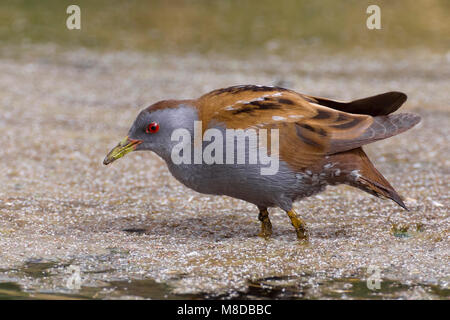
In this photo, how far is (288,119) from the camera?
5.90 meters

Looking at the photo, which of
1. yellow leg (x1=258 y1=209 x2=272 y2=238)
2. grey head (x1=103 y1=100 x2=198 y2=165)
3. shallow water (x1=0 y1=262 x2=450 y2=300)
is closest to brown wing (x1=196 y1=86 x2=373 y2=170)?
grey head (x1=103 y1=100 x2=198 y2=165)

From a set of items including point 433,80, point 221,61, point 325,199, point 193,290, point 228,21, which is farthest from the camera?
point 228,21

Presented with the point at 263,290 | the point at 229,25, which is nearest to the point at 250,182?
the point at 263,290

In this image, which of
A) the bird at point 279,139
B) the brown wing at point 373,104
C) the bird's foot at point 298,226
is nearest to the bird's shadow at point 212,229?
the bird's foot at point 298,226

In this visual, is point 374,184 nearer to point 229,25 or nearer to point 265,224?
point 265,224

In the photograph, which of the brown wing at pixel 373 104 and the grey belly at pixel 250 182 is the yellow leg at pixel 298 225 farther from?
the brown wing at pixel 373 104

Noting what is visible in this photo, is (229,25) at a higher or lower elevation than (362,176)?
higher

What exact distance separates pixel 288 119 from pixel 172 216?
1.72m

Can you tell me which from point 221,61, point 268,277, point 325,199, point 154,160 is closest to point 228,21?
point 221,61

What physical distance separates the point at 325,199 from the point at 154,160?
270 cm

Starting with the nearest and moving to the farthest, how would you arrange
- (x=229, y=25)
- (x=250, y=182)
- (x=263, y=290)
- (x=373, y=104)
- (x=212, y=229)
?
(x=263, y=290) → (x=250, y=182) → (x=373, y=104) → (x=212, y=229) → (x=229, y=25)

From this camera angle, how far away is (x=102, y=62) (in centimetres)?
1542

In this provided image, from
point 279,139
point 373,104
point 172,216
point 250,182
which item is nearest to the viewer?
point 250,182

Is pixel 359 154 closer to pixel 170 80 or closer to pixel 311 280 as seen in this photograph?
pixel 311 280
